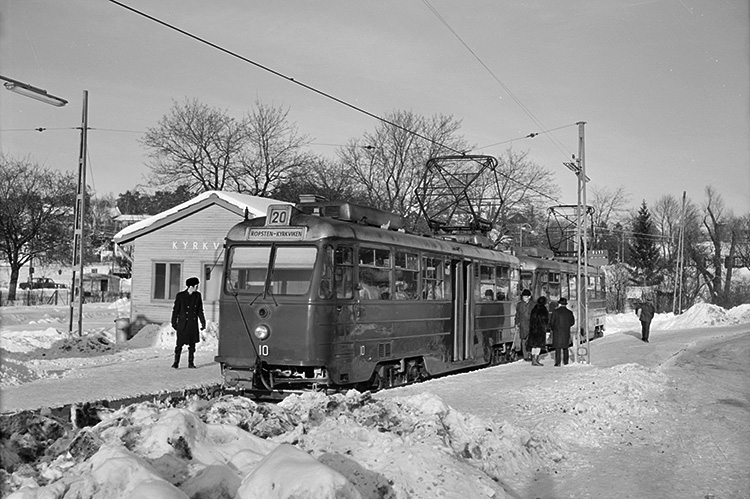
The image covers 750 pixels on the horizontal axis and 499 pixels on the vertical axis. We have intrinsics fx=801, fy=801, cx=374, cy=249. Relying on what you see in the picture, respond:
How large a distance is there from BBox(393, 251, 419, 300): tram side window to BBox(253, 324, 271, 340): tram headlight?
2.74 meters

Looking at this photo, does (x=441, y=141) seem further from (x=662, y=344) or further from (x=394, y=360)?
(x=394, y=360)

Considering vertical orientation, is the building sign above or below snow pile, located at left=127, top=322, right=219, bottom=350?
above

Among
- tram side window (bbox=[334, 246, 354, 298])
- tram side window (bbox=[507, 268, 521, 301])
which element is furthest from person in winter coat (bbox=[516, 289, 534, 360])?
tram side window (bbox=[334, 246, 354, 298])

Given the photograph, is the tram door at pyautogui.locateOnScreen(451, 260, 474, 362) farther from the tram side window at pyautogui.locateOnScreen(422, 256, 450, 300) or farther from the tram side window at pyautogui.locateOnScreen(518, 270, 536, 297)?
the tram side window at pyautogui.locateOnScreen(518, 270, 536, 297)

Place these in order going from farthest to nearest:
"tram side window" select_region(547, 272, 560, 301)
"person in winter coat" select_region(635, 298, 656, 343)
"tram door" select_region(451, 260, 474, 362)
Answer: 1. "person in winter coat" select_region(635, 298, 656, 343)
2. "tram side window" select_region(547, 272, 560, 301)
3. "tram door" select_region(451, 260, 474, 362)

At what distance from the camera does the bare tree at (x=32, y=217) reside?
179 feet

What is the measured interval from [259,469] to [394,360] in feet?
29.9

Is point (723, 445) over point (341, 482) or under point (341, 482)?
under

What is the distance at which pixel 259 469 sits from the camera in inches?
222

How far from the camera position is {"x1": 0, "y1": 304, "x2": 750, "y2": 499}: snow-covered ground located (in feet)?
17.9

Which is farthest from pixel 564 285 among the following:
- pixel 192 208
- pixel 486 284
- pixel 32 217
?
pixel 32 217

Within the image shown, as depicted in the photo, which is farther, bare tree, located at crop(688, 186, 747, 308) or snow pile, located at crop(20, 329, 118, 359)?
bare tree, located at crop(688, 186, 747, 308)

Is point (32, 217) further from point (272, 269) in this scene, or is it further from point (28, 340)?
point (272, 269)

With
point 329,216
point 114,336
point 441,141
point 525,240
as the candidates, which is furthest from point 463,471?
point 525,240
